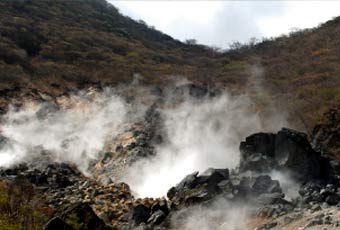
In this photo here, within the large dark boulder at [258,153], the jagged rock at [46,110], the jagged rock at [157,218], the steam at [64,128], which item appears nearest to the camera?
the jagged rock at [157,218]

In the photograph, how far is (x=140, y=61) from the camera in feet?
152

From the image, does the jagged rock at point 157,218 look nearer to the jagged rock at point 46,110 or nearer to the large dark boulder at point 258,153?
the large dark boulder at point 258,153

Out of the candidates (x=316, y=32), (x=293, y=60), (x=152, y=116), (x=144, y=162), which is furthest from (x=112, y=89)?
(x=316, y=32)

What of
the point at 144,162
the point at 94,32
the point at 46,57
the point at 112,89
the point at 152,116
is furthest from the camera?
the point at 94,32

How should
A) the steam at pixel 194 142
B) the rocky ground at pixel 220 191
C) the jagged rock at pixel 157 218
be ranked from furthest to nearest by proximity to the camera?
the steam at pixel 194 142
the jagged rock at pixel 157 218
the rocky ground at pixel 220 191

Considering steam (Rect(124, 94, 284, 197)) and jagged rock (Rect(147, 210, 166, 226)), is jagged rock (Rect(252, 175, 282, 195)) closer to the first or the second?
jagged rock (Rect(147, 210, 166, 226))

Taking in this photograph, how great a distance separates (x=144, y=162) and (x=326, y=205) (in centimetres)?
940

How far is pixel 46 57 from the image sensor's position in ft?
131

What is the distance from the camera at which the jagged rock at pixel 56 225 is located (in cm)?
1178

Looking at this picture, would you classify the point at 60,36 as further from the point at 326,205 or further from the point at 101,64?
the point at 326,205

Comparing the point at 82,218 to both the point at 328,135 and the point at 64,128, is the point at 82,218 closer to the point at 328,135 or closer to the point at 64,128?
the point at 64,128

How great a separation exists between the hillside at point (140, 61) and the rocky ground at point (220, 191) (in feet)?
30.1

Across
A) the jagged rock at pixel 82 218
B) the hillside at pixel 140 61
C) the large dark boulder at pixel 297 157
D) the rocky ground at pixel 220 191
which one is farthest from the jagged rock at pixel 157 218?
the hillside at pixel 140 61

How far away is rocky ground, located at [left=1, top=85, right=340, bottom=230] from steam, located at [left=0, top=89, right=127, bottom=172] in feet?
3.64
